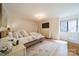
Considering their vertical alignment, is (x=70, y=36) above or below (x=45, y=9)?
below

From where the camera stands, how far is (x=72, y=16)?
64.2 inches

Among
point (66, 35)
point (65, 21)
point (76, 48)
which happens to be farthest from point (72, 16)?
point (76, 48)

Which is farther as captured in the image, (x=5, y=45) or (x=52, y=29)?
(x=52, y=29)

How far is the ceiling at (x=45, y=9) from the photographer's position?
160cm

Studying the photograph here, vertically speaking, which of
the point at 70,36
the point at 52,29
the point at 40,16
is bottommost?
the point at 70,36

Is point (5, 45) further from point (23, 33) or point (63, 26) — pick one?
point (63, 26)

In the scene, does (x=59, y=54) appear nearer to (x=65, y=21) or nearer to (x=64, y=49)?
(x=64, y=49)

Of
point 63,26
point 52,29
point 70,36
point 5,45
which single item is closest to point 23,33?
point 5,45

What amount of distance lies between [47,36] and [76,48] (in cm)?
57

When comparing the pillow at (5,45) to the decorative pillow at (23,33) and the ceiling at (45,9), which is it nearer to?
the decorative pillow at (23,33)

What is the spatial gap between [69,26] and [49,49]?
575 millimetres

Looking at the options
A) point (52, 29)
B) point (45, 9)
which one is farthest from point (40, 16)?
point (52, 29)

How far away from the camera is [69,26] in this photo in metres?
1.69

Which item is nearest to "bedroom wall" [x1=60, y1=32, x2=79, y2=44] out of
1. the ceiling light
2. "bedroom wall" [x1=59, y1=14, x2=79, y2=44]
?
"bedroom wall" [x1=59, y1=14, x2=79, y2=44]
